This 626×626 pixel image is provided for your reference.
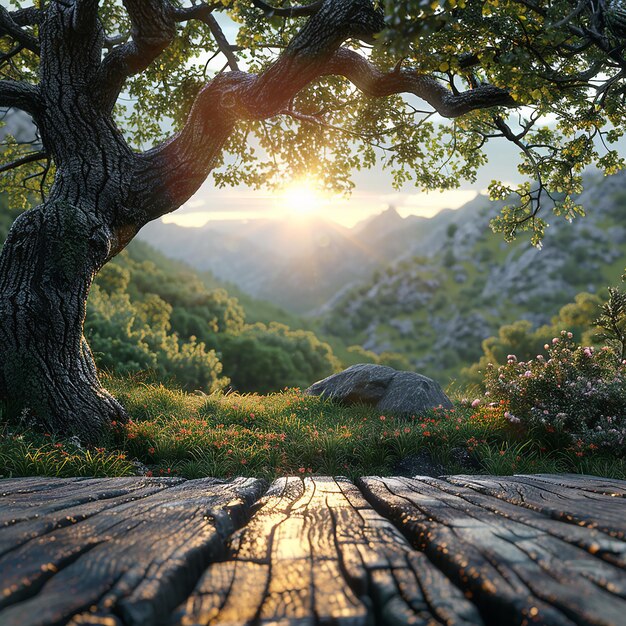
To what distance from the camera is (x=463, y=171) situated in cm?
1059

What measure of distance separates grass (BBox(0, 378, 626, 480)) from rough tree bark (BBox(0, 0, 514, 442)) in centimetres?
79

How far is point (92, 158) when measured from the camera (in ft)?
23.7

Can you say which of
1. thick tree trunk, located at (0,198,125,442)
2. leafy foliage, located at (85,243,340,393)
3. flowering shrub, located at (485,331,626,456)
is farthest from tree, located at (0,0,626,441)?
leafy foliage, located at (85,243,340,393)

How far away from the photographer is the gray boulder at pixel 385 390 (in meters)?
9.41

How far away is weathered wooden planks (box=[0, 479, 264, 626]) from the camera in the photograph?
1.25 metres

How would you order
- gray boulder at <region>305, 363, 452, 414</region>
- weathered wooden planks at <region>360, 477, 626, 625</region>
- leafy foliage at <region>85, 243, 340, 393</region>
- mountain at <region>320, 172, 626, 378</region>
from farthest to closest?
mountain at <region>320, 172, 626, 378</region> < leafy foliage at <region>85, 243, 340, 393</region> < gray boulder at <region>305, 363, 452, 414</region> < weathered wooden planks at <region>360, 477, 626, 625</region>

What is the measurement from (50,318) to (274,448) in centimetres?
365

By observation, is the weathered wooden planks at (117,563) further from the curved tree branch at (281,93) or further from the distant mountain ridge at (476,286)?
the distant mountain ridge at (476,286)

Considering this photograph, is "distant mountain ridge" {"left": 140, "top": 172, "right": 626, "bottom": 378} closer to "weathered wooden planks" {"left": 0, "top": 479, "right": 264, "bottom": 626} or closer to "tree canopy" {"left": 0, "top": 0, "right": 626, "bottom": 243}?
"tree canopy" {"left": 0, "top": 0, "right": 626, "bottom": 243}

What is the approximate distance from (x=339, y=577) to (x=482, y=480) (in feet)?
6.52

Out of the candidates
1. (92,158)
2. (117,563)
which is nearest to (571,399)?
(117,563)

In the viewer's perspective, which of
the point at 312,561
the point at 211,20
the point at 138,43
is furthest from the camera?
the point at 211,20

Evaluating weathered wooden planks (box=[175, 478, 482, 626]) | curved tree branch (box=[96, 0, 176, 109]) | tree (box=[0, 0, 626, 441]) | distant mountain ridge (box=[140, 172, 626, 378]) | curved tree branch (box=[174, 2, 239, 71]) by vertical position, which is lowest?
distant mountain ridge (box=[140, 172, 626, 378])

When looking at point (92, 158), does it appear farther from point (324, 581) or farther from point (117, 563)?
point (324, 581)
